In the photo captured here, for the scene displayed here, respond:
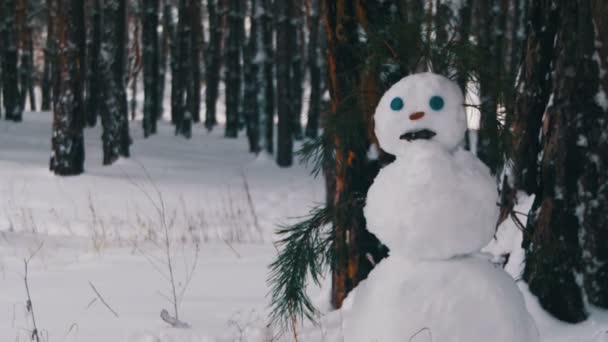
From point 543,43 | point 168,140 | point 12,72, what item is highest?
point 543,43

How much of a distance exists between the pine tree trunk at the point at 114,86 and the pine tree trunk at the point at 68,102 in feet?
4.09

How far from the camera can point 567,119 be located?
12.1 ft

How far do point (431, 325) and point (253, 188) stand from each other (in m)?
11.0

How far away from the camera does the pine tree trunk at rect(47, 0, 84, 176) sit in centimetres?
1213

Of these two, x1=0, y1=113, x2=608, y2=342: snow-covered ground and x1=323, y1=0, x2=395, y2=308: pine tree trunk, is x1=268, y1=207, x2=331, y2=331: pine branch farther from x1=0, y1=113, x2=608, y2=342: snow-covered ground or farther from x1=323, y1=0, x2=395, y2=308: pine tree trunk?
x1=323, y1=0, x2=395, y2=308: pine tree trunk

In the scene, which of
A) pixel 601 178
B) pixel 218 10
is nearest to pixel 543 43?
pixel 601 178

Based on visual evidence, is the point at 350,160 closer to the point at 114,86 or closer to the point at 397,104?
the point at 397,104

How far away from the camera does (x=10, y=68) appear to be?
19.8 m

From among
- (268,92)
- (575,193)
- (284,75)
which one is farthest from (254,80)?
(575,193)

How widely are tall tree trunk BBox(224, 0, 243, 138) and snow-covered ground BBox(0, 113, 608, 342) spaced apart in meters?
5.92

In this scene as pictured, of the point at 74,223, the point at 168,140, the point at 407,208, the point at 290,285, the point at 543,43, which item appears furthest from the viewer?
the point at 168,140

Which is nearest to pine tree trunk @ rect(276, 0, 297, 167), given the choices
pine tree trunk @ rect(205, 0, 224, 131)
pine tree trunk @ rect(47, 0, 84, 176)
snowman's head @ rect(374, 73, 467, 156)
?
pine tree trunk @ rect(47, 0, 84, 176)

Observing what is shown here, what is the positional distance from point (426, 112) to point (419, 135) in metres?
0.08

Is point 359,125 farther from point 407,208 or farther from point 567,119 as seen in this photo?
point 567,119
